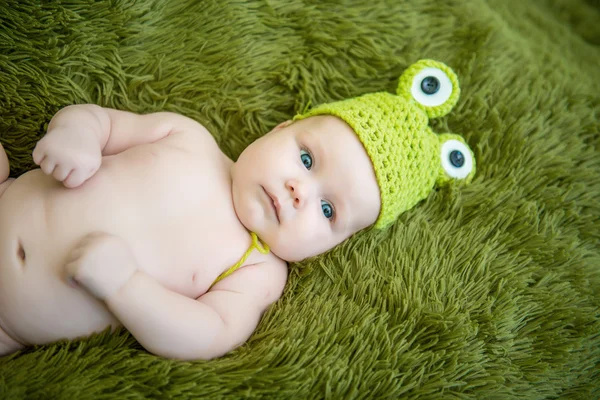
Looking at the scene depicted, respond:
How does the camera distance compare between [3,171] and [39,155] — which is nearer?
[39,155]

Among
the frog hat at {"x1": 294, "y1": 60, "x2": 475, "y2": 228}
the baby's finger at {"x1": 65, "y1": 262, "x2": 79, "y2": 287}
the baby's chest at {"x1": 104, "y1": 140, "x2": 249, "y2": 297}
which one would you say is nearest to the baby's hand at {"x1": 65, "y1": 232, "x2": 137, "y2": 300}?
the baby's finger at {"x1": 65, "y1": 262, "x2": 79, "y2": 287}

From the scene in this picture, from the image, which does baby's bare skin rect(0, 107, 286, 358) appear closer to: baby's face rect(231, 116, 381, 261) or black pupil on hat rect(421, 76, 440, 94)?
baby's face rect(231, 116, 381, 261)

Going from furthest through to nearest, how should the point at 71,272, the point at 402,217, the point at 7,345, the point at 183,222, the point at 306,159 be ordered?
1. the point at 402,217
2. the point at 306,159
3. the point at 183,222
4. the point at 7,345
5. the point at 71,272

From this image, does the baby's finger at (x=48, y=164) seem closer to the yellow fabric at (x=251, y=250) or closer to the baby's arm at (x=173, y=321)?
the baby's arm at (x=173, y=321)

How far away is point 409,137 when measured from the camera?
56.0 inches

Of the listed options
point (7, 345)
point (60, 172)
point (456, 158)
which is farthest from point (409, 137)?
point (7, 345)

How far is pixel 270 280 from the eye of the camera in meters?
1.38

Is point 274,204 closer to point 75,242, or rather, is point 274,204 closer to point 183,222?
point 183,222

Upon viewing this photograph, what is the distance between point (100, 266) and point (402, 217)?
0.85m

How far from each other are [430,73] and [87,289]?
1140 millimetres

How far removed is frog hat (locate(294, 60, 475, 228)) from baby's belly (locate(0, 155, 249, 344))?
18.3 inches

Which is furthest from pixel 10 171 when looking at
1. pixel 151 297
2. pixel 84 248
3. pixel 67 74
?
pixel 151 297

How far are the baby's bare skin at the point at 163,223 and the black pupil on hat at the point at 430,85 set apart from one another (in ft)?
1.13

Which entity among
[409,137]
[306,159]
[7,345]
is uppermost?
[409,137]
